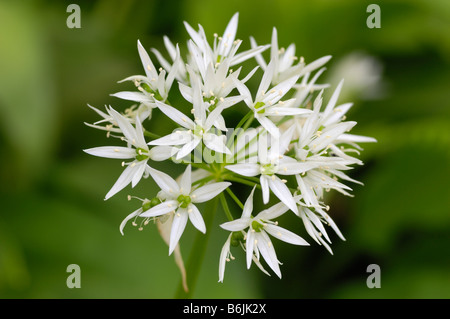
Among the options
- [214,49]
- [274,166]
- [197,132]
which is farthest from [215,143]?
[214,49]

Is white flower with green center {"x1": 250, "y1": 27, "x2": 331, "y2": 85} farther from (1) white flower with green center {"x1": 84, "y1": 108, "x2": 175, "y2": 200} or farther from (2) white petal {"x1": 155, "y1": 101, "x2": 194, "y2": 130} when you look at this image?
(1) white flower with green center {"x1": 84, "y1": 108, "x2": 175, "y2": 200}

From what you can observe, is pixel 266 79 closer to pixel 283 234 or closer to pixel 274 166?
pixel 274 166

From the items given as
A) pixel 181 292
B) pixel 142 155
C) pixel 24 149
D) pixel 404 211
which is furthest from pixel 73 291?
pixel 404 211

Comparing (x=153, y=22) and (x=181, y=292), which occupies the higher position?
(x=153, y=22)

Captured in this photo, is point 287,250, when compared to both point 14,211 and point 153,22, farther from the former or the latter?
point 153,22

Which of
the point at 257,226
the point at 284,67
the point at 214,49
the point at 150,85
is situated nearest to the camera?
the point at 257,226

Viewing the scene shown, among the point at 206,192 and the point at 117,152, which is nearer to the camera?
the point at 206,192

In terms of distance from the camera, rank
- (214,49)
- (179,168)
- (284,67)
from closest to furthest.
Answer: (214,49) < (284,67) < (179,168)
